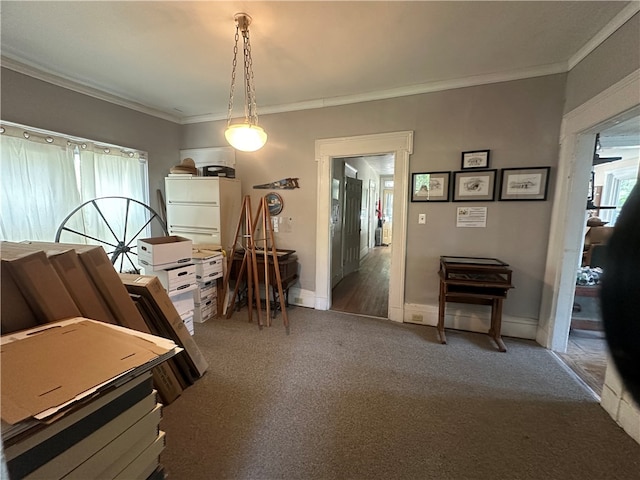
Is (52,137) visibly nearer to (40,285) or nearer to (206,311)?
(206,311)

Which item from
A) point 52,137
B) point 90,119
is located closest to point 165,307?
point 52,137

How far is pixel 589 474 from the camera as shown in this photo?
1.37 metres

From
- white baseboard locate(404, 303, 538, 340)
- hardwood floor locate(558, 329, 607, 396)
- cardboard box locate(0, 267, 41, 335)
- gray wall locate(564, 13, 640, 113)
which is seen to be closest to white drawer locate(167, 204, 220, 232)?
cardboard box locate(0, 267, 41, 335)

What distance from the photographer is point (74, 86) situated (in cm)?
286

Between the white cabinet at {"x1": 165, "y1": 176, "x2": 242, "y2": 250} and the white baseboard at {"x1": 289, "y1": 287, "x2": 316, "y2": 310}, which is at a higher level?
the white cabinet at {"x1": 165, "y1": 176, "x2": 242, "y2": 250}

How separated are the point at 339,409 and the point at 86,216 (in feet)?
11.0

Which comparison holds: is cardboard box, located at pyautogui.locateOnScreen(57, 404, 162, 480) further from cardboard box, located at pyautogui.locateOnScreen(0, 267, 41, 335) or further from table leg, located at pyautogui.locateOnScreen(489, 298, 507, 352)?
table leg, located at pyautogui.locateOnScreen(489, 298, 507, 352)

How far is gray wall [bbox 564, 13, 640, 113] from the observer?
5.63 ft

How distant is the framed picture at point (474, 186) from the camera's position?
275cm

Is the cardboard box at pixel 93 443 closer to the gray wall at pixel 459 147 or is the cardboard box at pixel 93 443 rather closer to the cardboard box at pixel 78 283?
the cardboard box at pixel 78 283

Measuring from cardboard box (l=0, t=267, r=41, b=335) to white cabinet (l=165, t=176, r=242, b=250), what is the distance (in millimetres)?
2444

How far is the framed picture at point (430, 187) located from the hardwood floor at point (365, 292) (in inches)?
60.6

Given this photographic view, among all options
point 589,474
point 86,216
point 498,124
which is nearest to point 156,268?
point 86,216

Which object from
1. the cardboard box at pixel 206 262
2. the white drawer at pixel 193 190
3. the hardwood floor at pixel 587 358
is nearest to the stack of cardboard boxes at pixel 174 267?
the cardboard box at pixel 206 262
